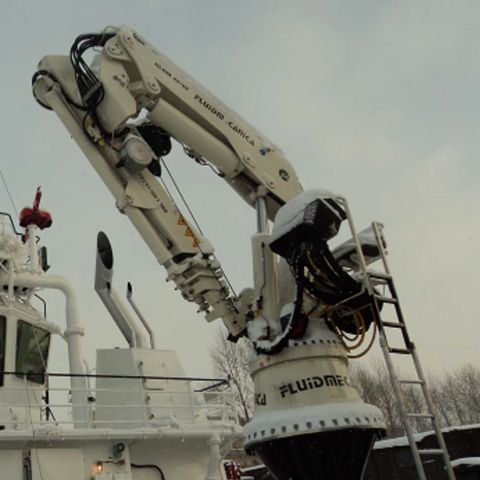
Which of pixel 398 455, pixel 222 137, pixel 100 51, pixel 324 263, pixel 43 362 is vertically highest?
pixel 100 51

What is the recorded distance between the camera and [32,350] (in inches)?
441

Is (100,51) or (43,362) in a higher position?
(100,51)

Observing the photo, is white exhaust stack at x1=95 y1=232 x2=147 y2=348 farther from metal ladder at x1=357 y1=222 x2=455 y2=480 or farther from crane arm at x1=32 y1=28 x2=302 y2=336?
metal ladder at x1=357 y1=222 x2=455 y2=480

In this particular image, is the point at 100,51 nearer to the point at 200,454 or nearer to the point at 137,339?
the point at 137,339

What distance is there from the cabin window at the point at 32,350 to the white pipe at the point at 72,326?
0.49m

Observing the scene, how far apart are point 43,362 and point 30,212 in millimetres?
3669

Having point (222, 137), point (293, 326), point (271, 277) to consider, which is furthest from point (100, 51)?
point (293, 326)

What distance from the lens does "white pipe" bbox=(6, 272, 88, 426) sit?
35.7 ft

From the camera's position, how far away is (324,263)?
668cm

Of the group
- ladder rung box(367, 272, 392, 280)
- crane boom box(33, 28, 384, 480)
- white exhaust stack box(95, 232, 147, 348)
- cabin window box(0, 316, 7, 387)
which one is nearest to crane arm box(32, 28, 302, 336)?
crane boom box(33, 28, 384, 480)

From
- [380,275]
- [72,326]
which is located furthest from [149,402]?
[380,275]

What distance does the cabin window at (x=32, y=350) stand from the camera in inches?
428

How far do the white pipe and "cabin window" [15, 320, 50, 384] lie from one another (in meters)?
0.49

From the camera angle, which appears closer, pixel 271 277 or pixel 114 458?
pixel 271 277
